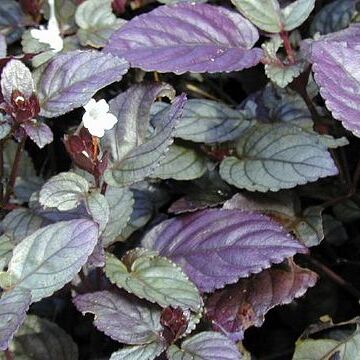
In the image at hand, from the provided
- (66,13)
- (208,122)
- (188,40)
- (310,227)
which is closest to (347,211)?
(310,227)

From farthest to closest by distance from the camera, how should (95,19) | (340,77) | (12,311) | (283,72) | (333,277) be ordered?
(95,19) < (333,277) < (283,72) < (340,77) < (12,311)

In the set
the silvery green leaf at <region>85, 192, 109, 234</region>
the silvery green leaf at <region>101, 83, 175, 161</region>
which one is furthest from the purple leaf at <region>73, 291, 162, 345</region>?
the silvery green leaf at <region>101, 83, 175, 161</region>

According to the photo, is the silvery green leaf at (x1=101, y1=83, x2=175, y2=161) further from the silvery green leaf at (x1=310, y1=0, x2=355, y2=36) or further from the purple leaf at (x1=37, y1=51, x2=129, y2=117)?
the silvery green leaf at (x1=310, y1=0, x2=355, y2=36)

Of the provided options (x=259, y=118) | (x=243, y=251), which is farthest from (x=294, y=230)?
(x=259, y=118)

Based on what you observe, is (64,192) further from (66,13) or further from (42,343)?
(66,13)

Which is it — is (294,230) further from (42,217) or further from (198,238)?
(42,217)
